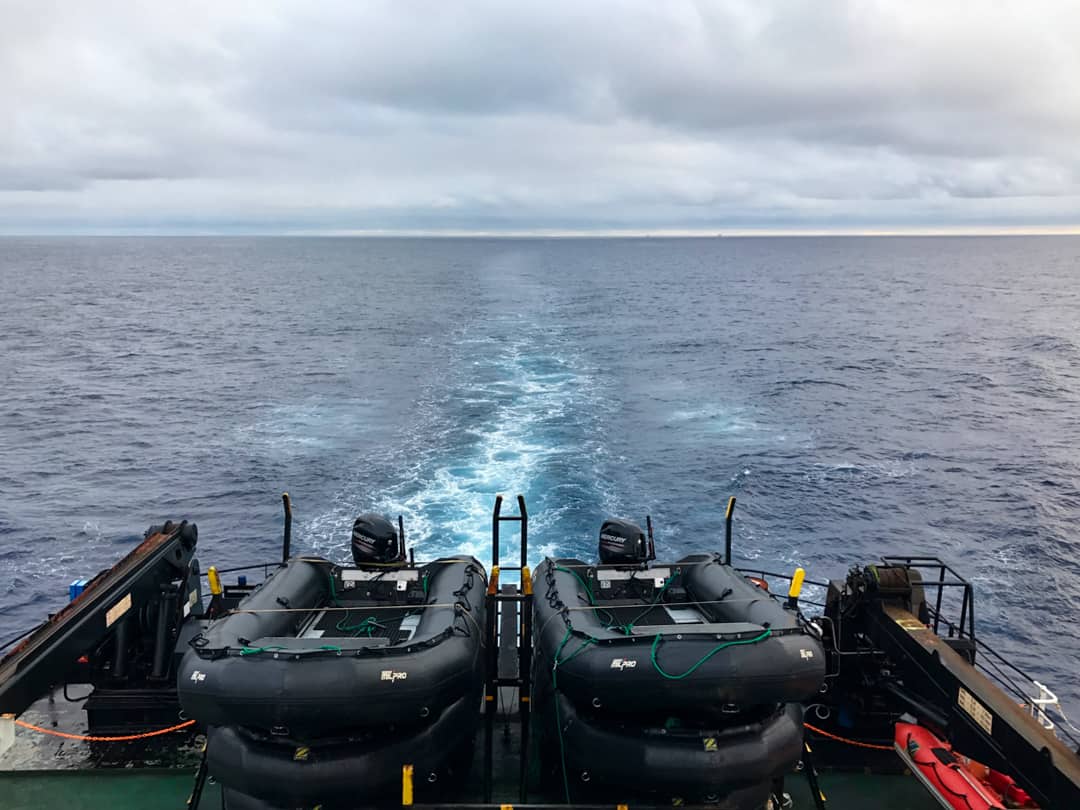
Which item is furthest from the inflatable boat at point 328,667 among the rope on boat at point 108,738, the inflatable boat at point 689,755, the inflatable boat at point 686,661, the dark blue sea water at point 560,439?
the dark blue sea water at point 560,439

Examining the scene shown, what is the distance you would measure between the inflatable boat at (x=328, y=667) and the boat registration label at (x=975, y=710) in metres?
4.98

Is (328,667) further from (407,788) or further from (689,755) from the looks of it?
(689,755)

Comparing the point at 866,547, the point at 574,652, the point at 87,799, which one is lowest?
the point at 866,547

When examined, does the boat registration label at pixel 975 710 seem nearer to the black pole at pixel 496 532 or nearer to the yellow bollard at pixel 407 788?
the black pole at pixel 496 532

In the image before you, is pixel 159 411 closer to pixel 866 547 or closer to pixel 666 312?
pixel 866 547

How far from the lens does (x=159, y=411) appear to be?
4362 centimetres

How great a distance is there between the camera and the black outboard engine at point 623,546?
1067 cm

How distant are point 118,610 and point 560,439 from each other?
2403 centimetres

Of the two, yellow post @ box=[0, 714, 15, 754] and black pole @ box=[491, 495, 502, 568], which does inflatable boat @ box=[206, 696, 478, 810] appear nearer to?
yellow post @ box=[0, 714, 15, 754]

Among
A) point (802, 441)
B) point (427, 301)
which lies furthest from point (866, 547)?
point (427, 301)

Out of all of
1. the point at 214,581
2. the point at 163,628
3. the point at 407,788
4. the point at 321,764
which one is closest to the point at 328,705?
the point at 321,764

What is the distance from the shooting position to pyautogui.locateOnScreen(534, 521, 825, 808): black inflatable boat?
7.46m

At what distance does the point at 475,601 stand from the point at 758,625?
11.0 feet

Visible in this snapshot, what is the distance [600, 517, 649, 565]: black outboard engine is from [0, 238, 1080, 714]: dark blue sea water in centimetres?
1234
